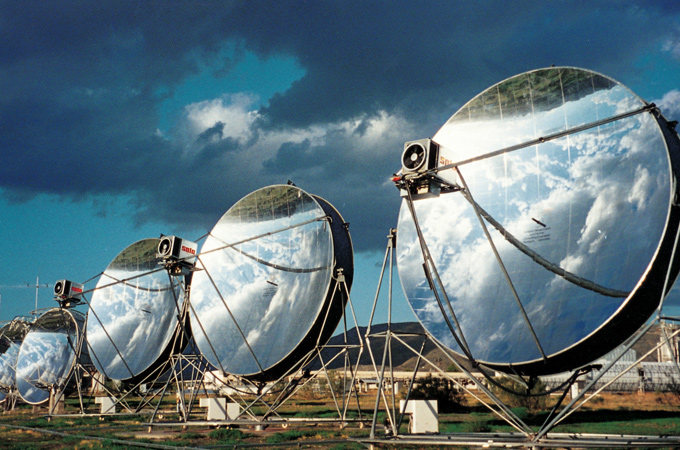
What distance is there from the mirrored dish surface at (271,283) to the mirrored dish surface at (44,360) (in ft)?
76.4

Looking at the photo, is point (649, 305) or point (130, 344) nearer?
point (649, 305)

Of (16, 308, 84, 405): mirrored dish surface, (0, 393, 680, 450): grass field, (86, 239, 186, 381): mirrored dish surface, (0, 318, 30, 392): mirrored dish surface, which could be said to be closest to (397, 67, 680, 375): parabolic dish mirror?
(0, 393, 680, 450): grass field

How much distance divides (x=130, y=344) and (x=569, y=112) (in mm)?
28964

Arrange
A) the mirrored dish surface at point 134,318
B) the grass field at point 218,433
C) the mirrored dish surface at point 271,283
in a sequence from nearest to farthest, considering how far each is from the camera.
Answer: the grass field at point 218,433
the mirrored dish surface at point 271,283
the mirrored dish surface at point 134,318

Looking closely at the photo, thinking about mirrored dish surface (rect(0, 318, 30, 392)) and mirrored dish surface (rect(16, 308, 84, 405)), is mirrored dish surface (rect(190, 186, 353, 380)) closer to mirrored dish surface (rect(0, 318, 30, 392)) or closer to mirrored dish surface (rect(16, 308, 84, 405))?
mirrored dish surface (rect(16, 308, 84, 405))

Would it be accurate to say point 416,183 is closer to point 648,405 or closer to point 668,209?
point 668,209

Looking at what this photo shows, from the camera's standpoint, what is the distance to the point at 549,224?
809 inches

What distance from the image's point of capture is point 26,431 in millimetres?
33281

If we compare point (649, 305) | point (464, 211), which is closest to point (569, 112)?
point (464, 211)

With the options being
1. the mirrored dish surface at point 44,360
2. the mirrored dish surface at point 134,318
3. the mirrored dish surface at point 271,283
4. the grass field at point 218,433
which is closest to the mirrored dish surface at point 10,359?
the mirrored dish surface at point 44,360

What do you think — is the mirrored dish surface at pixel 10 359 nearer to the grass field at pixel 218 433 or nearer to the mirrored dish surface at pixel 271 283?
the grass field at pixel 218 433

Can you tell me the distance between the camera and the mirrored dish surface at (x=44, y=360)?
172 feet

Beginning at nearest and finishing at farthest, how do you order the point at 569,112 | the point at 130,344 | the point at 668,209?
the point at 668,209 → the point at 569,112 → the point at 130,344

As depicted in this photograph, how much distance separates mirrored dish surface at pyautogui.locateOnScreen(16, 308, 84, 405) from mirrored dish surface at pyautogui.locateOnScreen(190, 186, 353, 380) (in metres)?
23.3
